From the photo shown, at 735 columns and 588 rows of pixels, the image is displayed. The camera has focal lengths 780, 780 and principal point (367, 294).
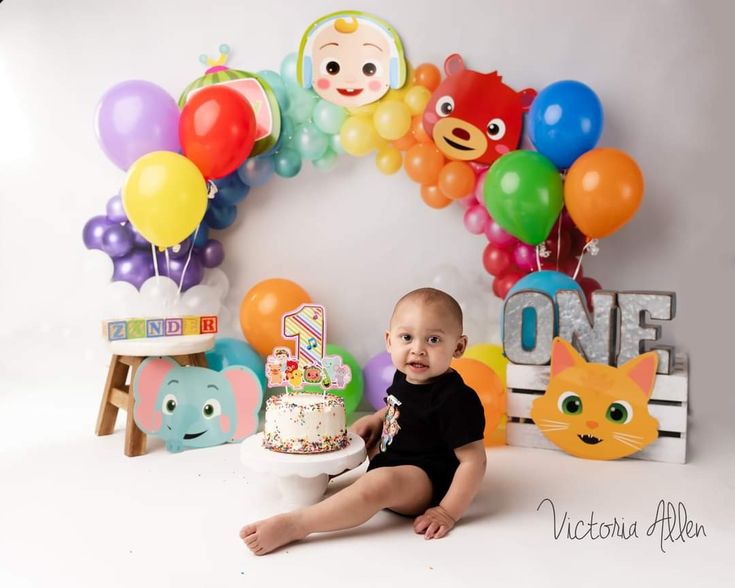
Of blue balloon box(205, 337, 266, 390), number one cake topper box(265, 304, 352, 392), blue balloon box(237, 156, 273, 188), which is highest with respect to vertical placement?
blue balloon box(237, 156, 273, 188)

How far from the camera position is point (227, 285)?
373 cm

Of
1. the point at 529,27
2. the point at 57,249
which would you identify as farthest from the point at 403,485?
the point at 57,249

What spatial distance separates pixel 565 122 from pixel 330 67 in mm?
1116

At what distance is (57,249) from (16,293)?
0.32 metres

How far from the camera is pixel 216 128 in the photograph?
3037 mm

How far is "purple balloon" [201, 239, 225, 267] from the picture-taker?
142 inches

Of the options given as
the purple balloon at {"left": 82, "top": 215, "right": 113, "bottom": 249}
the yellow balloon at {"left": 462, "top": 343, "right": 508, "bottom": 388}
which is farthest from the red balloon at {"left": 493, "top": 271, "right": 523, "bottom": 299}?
the purple balloon at {"left": 82, "top": 215, "right": 113, "bottom": 249}

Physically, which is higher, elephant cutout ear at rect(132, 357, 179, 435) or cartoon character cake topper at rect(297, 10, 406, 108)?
cartoon character cake topper at rect(297, 10, 406, 108)

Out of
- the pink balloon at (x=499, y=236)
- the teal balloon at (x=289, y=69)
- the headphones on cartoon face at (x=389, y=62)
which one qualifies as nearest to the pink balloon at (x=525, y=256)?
the pink balloon at (x=499, y=236)

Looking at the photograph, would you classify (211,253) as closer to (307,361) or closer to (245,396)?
(245,396)

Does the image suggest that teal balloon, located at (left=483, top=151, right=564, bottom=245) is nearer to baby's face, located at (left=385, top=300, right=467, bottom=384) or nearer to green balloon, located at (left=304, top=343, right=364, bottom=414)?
green balloon, located at (left=304, top=343, right=364, bottom=414)

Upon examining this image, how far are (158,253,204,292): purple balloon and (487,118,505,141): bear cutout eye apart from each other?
1.43 meters

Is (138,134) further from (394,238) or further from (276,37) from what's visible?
(394,238)

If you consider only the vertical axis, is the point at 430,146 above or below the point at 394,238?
above
